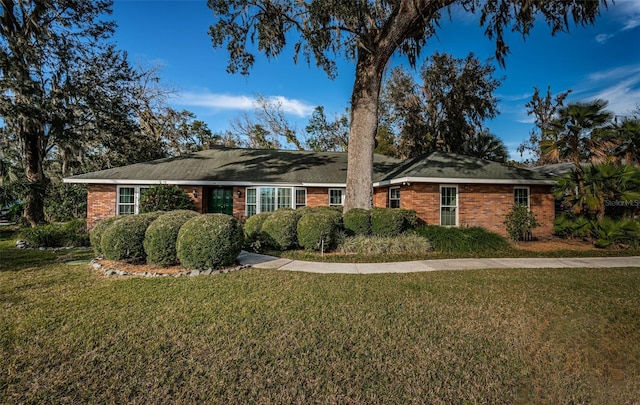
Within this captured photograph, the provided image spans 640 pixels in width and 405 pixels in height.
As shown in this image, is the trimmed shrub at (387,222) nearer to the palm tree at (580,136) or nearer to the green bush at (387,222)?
the green bush at (387,222)

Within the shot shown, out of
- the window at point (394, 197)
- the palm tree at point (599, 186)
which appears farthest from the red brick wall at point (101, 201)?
the palm tree at point (599, 186)

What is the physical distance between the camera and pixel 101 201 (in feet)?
43.9

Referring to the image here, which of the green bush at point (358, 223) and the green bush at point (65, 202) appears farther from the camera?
the green bush at point (65, 202)

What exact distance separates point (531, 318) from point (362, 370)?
298cm

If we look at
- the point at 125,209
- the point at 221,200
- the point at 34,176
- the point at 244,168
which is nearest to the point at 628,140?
the point at 244,168

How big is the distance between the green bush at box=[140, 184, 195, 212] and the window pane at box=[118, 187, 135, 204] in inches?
88.4

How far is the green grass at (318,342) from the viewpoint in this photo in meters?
2.62

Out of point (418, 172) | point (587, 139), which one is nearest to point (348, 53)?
point (418, 172)

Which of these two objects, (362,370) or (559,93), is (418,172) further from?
(559,93)

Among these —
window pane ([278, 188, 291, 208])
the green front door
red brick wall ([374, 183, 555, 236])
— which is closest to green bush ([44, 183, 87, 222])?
the green front door

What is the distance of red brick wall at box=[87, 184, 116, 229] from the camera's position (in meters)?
13.3

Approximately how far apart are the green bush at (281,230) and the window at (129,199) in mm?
7816

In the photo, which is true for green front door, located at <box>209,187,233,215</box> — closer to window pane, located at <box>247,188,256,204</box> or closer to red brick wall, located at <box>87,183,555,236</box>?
window pane, located at <box>247,188,256,204</box>

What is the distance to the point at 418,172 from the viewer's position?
12.2 meters
